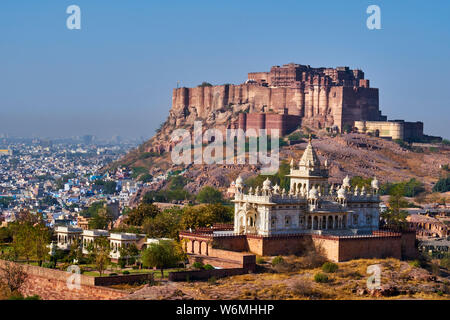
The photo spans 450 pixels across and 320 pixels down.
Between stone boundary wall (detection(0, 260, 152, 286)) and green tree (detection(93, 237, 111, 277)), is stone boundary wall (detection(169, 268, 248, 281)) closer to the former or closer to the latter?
stone boundary wall (detection(0, 260, 152, 286))

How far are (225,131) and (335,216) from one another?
7780cm

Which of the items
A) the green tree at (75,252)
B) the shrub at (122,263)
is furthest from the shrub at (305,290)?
the green tree at (75,252)

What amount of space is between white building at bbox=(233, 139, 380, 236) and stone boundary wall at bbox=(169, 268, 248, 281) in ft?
20.3

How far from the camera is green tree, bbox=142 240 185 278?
175 feet

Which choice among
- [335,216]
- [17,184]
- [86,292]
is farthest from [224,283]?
[17,184]

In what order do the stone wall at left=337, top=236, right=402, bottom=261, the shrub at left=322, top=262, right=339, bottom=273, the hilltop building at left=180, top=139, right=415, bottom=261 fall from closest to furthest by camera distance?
the shrub at left=322, top=262, right=339, bottom=273
the stone wall at left=337, top=236, right=402, bottom=261
the hilltop building at left=180, top=139, right=415, bottom=261

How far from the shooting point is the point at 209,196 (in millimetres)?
111062

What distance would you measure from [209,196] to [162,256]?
57.7 meters

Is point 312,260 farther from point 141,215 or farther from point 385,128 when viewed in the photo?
point 385,128

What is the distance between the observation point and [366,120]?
140 meters

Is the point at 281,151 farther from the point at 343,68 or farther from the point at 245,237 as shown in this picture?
the point at 245,237

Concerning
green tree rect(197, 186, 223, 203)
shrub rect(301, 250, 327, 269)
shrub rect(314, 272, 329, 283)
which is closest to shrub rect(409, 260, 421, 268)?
shrub rect(301, 250, 327, 269)

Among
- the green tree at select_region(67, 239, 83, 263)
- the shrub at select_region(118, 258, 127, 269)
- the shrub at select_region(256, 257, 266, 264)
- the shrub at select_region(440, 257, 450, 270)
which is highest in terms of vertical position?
the green tree at select_region(67, 239, 83, 263)
